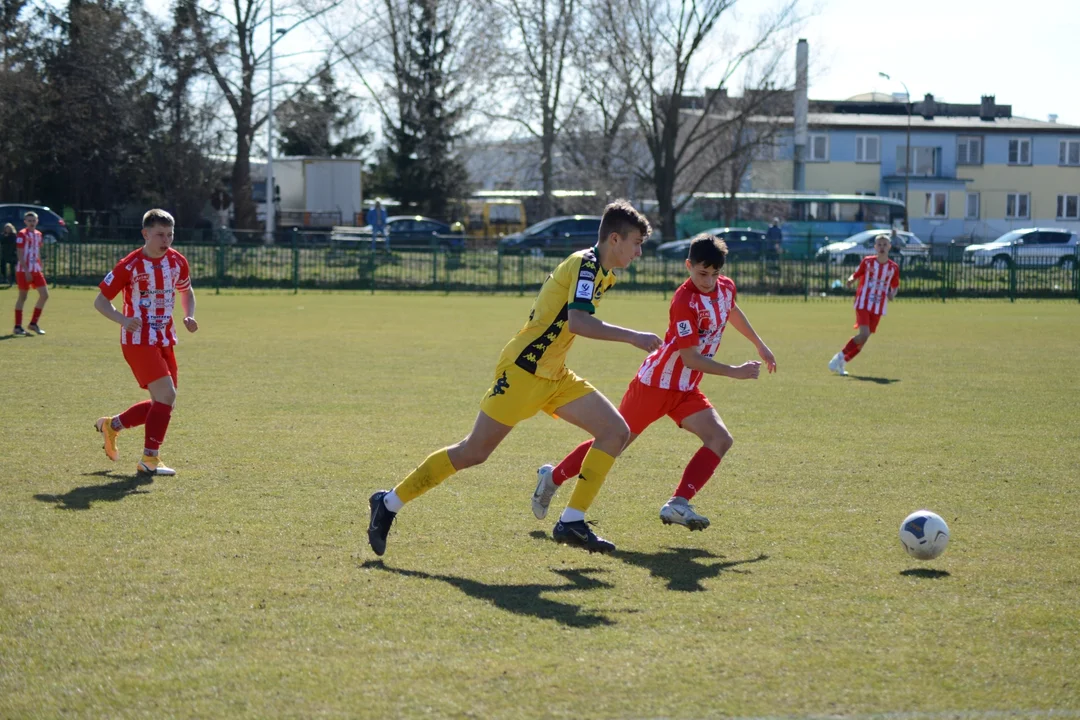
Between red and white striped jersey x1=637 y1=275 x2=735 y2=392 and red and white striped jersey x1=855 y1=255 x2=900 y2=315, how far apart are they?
9290mm

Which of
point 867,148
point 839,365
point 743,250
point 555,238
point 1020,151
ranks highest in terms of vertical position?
point 1020,151

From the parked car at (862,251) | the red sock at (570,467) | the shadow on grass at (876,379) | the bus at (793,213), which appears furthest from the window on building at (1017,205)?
the red sock at (570,467)

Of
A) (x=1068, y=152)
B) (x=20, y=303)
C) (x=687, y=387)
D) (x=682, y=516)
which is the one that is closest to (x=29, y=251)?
(x=20, y=303)

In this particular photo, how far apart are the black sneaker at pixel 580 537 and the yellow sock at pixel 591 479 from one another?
112 millimetres

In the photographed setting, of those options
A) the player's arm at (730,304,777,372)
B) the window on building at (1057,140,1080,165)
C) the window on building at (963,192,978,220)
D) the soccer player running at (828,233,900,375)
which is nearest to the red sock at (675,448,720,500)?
the player's arm at (730,304,777,372)

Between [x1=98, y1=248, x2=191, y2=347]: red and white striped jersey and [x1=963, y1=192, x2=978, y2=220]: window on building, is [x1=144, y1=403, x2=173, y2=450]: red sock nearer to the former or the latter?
[x1=98, y1=248, x2=191, y2=347]: red and white striped jersey

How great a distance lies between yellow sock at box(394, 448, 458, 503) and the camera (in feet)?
18.7

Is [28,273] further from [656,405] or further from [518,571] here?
[518,571]

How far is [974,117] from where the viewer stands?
7556cm

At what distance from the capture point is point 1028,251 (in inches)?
1587

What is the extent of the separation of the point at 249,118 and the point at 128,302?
3921cm

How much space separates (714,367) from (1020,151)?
71.8 metres

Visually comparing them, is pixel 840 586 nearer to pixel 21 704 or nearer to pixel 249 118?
pixel 21 704

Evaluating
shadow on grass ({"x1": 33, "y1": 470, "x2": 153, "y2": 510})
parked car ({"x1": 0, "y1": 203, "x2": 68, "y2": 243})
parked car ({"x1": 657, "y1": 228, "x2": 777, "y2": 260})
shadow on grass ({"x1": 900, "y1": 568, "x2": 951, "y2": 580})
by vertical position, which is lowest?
shadow on grass ({"x1": 900, "y1": 568, "x2": 951, "y2": 580})
